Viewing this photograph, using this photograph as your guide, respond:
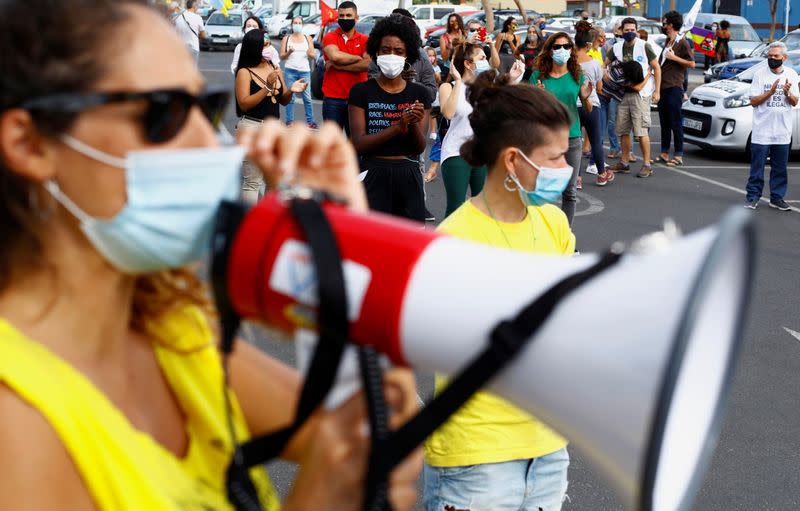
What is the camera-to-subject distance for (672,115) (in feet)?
42.0

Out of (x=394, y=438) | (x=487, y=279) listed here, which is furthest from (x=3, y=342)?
(x=487, y=279)

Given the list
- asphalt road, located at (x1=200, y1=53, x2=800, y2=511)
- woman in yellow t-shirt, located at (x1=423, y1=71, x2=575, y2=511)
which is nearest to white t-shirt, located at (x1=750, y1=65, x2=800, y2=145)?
asphalt road, located at (x1=200, y1=53, x2=800, y2=511)

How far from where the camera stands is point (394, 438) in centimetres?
117

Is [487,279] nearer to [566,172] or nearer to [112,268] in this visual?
[112,268]

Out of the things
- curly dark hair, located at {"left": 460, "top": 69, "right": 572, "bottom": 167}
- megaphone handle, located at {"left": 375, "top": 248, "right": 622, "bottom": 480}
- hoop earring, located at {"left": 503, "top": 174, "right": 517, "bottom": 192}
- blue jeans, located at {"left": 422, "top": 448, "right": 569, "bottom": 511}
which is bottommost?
blue jeans, located at {"left": 422, "top": 448, "right": 569, "bottom": 511}

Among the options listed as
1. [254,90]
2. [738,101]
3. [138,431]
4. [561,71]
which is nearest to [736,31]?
[738,101]

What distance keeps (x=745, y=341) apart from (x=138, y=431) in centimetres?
538

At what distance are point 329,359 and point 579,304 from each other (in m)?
Answer: 0.31

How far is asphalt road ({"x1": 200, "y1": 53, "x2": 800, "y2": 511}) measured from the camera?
4227 millimetres

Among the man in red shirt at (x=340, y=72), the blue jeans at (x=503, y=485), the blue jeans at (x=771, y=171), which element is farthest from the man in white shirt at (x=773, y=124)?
the blue jeans at (x=503, y=485)

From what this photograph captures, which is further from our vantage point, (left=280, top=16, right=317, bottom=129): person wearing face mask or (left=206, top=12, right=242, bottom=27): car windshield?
(left=206, top=12, right=242, bottom=27): car windshield

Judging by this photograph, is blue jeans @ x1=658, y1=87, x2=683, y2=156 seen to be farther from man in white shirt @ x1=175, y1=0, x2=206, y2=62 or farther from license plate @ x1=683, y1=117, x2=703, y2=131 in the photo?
man in white shirt @ x1=175, y1=0, x2=206, y2=62

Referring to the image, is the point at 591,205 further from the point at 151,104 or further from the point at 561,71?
the point at 151,104

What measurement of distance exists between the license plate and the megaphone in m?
13.0
